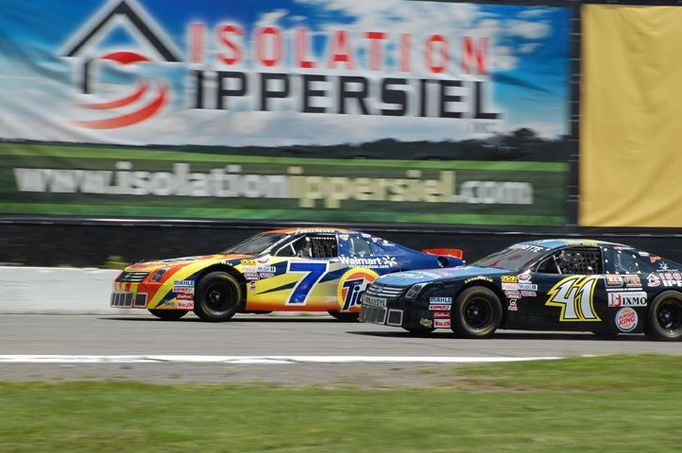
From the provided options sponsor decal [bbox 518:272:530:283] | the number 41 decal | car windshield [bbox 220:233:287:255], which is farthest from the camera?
car windshield [bbox 220:233:287:255]

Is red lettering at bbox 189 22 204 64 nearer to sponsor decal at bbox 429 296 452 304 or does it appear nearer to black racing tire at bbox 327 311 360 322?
black racing tire at bbox 327 311 360 322

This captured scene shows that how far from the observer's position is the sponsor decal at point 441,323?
14.8 m

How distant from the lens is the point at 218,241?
2203cm

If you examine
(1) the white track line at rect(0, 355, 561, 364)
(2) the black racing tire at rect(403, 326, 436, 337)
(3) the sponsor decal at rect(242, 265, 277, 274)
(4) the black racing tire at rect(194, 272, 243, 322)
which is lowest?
(1) the white track line at rect(0, 355, 561, 364)

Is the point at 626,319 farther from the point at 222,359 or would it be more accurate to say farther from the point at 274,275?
the point at 222,359

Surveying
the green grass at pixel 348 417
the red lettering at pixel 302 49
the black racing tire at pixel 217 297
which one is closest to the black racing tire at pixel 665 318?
the black racing tire at pixel 217 297

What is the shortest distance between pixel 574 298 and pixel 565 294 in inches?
5.0

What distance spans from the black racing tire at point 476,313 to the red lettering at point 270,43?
327 inches

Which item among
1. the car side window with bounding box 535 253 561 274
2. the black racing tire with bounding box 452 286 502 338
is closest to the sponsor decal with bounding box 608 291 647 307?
the car side window with bounding box 535 253 561 274

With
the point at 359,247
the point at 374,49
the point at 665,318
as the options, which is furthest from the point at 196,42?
the point at 665,318

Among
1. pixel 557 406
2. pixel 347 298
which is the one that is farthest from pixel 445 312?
pixel 557 406

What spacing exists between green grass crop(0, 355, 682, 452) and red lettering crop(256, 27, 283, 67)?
12.5 meters

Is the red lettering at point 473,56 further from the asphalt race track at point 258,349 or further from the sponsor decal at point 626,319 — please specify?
the sponsor decal at point 626,319

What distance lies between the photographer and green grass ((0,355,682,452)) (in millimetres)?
6891
